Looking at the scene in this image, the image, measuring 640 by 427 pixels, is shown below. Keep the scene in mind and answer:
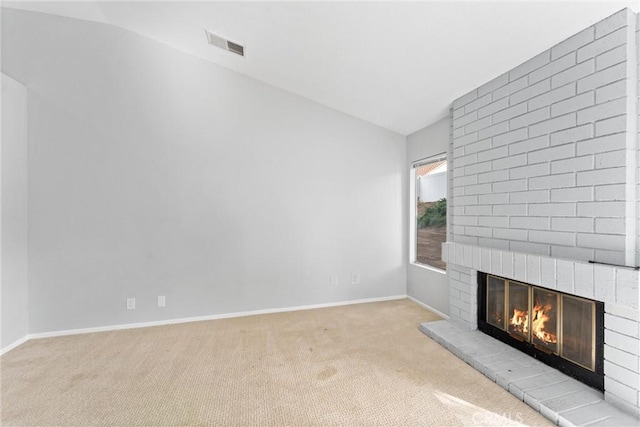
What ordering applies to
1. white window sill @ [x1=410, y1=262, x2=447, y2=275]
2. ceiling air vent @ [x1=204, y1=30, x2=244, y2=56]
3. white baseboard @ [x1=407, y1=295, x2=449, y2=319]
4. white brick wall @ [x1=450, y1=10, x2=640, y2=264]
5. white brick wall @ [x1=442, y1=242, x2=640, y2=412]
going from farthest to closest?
white window sill @ [x1=410, y1=262, x2=447, y2=275] < white baseboard @ [x1=407, y1=295, x2=449, y2=319] < ceiling air vent @ [x1=204, y1=30, x2=244, y2=56] < white brick wall @ [x1=450, y1=10, x2=640, y2=264] < white brick wall @ [x1=442, y1=242, x2=640, y2=412]

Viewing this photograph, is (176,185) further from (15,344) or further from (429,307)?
(429,307)

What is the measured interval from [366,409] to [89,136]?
3.78 metres

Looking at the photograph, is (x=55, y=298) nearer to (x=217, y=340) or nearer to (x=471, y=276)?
(x=217, y=340)

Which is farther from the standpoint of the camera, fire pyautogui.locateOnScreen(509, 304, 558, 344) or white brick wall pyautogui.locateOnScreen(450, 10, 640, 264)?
fire pyautogui.locateOnScreen(509, 304, 558, 344)

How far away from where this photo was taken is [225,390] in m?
2.02

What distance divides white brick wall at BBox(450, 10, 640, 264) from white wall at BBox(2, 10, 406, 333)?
5.28 ft

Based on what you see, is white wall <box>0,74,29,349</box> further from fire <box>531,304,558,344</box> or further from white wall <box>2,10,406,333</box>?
fire <box>531,304,558,344</box>

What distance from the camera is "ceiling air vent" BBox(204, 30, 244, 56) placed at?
2898 millimetres

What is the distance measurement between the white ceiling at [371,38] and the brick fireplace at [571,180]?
8.4 inches

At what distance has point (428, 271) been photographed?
3.75 metres

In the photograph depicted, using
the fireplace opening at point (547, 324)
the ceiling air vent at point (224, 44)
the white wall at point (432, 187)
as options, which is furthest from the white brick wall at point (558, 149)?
the ceiling air vent at point (224, 44)

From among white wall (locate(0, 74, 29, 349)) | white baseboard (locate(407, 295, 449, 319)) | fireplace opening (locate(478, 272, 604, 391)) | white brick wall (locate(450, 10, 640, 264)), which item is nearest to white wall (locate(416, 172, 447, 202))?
white brick wall (locate(450, 10, 640, 264))

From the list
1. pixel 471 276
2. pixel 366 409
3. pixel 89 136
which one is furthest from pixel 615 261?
pixel 89 136

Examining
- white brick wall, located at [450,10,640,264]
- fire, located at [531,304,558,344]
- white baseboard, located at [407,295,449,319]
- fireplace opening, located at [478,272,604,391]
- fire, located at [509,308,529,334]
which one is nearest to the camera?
white brick wall, located at [450,10,640,264]
